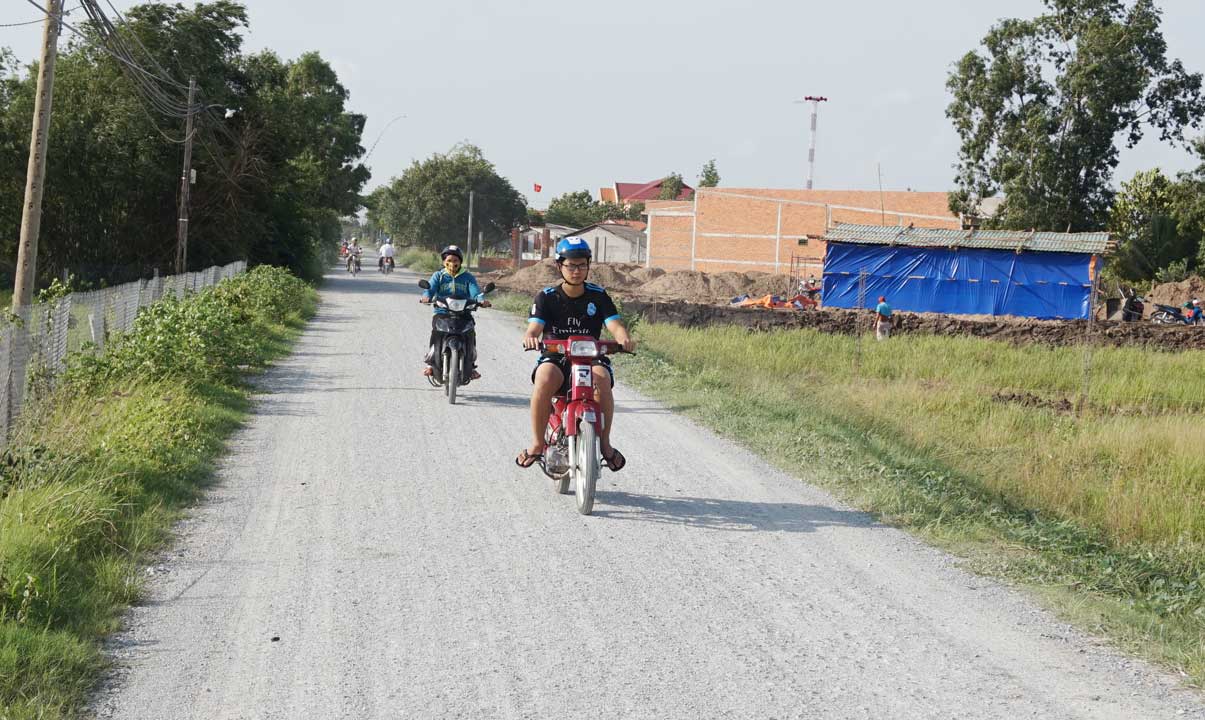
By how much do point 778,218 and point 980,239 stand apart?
25996 mm

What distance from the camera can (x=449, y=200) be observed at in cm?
9956

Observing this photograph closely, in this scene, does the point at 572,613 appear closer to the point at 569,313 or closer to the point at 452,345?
the point at 569,313

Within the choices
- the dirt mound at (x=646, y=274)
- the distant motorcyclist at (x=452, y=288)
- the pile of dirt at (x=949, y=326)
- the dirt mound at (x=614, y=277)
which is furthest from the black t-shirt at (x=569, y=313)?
the dirt mound at (x=646, y=274)

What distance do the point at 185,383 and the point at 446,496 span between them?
18.3 ft

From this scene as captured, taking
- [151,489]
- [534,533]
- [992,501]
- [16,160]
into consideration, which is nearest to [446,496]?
A: [534,533]

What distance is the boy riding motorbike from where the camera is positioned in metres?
7.92

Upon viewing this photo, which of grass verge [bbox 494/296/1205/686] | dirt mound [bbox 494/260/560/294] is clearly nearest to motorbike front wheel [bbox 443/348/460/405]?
grass verge [bbox 494/296/1205/686]

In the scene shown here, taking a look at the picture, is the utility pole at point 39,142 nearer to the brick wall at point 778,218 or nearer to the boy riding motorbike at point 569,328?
the boy riding motorbike at point 569,328

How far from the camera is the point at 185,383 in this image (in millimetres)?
12773

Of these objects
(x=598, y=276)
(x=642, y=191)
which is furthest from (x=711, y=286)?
(x=642, y=191)

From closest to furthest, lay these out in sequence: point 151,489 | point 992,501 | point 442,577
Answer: point 442,577 < point 151,489 < point 992,501

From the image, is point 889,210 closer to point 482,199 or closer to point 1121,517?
point 482,199

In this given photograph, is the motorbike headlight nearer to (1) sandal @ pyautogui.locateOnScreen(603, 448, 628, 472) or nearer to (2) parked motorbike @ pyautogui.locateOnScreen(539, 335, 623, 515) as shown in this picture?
(2) parked motorbike @ pyautogui.locateOnScreen(539, 335, 623, 515)

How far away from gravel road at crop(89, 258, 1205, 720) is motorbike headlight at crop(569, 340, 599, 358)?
105 cm
